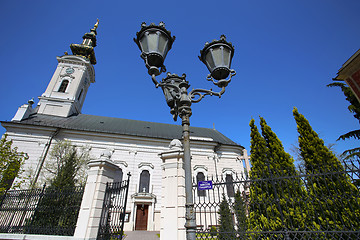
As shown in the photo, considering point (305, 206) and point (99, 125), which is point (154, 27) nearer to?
point (305, 206)

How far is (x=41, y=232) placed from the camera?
5.32 meters

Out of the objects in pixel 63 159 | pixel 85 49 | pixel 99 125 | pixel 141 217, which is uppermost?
pixel 85 49

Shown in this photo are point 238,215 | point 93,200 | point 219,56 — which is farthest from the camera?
point 238,215

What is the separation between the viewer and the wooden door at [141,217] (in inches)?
550

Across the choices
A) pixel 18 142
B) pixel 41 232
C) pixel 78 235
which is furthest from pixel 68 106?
pixel 78 235

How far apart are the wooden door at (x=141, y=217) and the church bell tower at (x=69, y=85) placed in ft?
43.5

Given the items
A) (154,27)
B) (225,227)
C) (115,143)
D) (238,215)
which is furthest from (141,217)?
(154,27)

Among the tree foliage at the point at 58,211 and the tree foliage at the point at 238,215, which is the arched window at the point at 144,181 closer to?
the tree foliage at the point at 58,211

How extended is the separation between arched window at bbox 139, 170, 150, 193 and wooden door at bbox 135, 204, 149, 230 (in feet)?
4.55

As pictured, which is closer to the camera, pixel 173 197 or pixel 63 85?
pixel 173 197

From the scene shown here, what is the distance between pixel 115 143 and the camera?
655 inches

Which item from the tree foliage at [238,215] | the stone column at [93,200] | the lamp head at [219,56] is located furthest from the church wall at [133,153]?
the lamp head at [219,56]

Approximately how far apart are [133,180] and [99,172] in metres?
11.2

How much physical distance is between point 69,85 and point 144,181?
15201 mm
